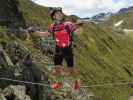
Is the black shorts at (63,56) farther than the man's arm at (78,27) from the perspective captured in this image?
Yes

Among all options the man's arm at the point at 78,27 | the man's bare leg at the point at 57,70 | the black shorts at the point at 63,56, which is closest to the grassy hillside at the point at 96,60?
the man's bare leg at the point at 57,70

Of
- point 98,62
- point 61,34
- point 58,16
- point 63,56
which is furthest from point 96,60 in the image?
point 58,16

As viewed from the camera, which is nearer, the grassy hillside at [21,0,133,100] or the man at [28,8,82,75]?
the man at [28,8,82,75]

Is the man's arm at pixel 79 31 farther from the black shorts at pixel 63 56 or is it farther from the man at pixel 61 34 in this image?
the black shorts at pixel 63 56

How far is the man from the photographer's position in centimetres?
1415

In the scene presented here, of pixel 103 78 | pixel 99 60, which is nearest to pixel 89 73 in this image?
pixel 103 78

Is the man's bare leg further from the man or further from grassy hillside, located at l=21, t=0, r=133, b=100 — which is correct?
grassy hillside, located at l=21, t=0, r=133, b=100

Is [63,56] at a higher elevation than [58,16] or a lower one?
lower

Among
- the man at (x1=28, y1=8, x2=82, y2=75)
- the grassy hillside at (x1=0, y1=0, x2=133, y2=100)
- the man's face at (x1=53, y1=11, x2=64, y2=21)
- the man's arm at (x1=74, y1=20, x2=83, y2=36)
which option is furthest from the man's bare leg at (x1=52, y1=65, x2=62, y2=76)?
the grassy hillside at (x1=0, y1=0, x2=133, y2=100)

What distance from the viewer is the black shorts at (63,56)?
48.1 feet

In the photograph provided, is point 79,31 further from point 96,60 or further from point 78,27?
point 96,60

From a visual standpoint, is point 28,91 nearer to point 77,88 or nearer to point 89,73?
point 77,88

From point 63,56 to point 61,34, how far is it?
733 millimetres

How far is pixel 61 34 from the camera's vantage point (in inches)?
570
